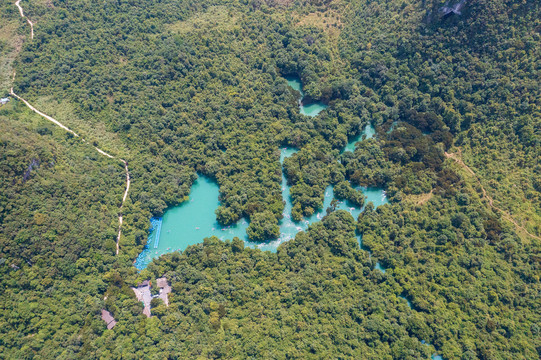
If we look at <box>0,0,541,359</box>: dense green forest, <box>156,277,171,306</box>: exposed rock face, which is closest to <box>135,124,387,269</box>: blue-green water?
<box>0,0,541,359</box>: dense green forest

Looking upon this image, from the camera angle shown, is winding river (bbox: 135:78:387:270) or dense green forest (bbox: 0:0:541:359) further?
winding river (bbox: 135:78:387:270)

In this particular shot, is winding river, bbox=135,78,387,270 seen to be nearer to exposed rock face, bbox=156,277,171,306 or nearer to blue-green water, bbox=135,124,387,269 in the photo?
blue-green water, bbox=135,124,387,269

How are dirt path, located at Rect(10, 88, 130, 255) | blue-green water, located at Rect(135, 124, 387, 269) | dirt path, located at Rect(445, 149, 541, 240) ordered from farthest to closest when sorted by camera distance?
1. blue-green water, located at Rect(135, 124, 387, 269)
2. dirt path, located at Rect(10, 88, 130, 255)
3. dirt path, located at Rect(445, 149, 541, 240)

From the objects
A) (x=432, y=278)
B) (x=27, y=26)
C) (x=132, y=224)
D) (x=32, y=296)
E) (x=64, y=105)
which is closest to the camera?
(x=32, y=296)

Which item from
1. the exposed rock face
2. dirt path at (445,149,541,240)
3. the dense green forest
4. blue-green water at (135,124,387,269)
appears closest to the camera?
the dense green forest

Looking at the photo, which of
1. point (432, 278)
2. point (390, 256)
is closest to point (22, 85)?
point (390, 256)

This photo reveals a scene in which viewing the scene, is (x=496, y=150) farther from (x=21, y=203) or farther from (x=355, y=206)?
(x=21, y=203)

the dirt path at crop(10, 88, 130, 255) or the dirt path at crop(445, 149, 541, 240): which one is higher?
the dirt path at crop(445, 149, 541, 240)

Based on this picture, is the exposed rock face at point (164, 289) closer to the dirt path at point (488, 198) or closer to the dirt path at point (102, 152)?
the dirt path at point (102, 152)
